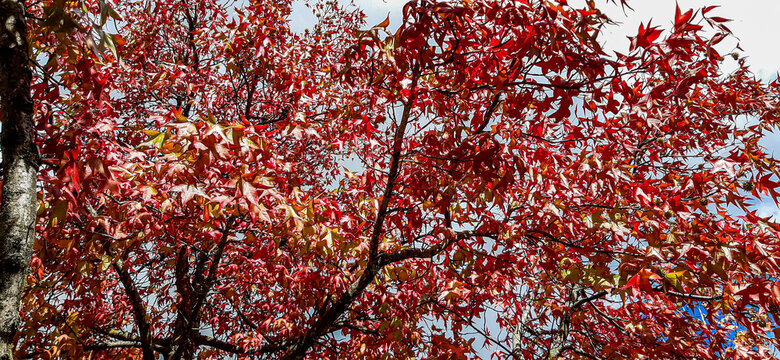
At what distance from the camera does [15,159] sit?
189 cm

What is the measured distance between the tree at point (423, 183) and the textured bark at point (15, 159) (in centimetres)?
12

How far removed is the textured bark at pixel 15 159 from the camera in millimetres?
1826

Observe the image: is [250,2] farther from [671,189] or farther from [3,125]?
[671,189]

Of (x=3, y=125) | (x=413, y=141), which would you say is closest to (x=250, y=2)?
(x=413, y=141)

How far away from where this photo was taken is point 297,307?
19.4ft

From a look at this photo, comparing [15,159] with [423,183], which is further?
[423,183]

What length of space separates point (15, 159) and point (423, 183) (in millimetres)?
2972

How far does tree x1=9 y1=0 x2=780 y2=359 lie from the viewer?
8.05 ft

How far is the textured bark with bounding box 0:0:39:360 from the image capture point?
71.9 inches

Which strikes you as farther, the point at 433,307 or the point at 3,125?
the point at 433,307

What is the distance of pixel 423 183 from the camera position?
380 cm

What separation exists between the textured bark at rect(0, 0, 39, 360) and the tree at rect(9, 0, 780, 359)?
0.40ft

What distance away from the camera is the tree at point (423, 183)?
246 cm

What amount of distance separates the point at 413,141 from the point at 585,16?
2.17m
